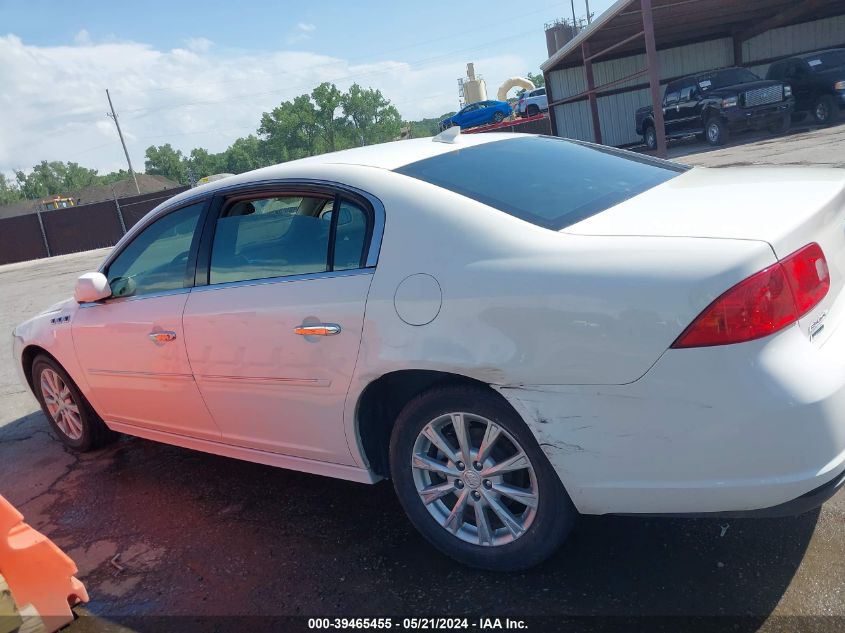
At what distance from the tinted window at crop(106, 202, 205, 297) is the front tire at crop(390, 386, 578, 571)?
156cm

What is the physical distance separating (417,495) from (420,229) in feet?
3.37

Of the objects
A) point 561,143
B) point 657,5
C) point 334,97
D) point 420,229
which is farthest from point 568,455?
point 334,97

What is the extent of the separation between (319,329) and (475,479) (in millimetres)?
836

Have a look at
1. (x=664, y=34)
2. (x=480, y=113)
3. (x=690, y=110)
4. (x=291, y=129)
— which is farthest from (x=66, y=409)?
(x=291, y=129)

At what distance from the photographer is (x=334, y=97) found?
10119 centimetres

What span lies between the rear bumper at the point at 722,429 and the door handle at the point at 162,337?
202cm

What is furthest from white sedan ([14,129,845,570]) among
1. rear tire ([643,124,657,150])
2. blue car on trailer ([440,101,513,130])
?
blue car on trailer ([440,101,513,130])

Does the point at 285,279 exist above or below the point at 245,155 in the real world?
below

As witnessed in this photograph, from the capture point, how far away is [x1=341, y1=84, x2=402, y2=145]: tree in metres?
102

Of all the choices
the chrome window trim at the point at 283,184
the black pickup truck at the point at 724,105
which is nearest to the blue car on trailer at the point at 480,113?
the black pickup truck at the point at 724,105

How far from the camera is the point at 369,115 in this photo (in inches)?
4080

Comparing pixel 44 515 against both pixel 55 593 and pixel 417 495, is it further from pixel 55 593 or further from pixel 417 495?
pixel 417 495

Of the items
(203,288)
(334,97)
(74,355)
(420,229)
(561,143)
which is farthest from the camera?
(334,97)

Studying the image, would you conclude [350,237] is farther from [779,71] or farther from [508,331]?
[779,71]
